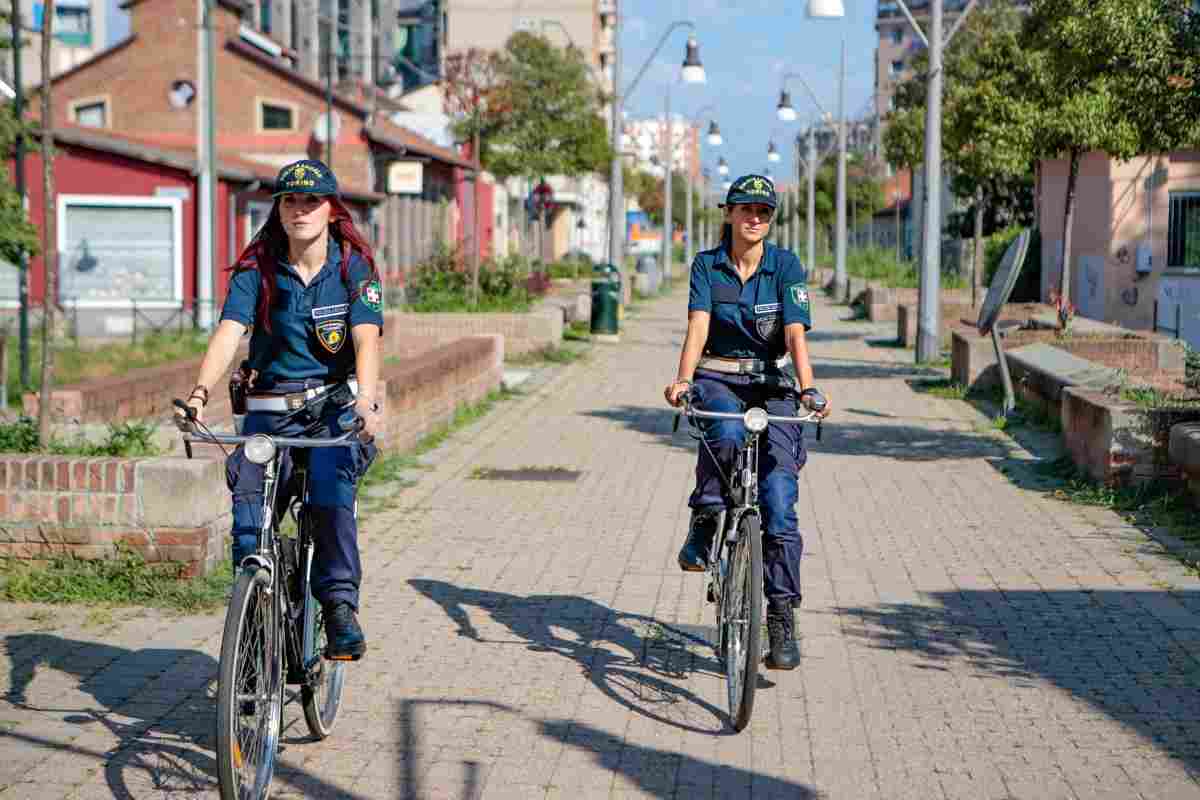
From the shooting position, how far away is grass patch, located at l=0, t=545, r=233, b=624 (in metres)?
7.64

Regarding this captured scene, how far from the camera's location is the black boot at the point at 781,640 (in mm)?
6504

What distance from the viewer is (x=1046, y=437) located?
14750 millimetres

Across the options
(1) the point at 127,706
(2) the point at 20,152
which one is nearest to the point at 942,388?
(2) the point at 20,152

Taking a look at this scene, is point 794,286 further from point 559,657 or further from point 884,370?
point 884,370

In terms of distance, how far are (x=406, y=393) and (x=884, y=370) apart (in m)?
10.6

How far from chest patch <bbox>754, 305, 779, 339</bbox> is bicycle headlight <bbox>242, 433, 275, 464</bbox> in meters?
2.17

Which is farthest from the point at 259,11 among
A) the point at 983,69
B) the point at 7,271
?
the point at 983,69

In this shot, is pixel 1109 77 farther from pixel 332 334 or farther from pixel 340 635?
pixel 340 635

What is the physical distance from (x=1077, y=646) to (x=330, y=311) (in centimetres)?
353

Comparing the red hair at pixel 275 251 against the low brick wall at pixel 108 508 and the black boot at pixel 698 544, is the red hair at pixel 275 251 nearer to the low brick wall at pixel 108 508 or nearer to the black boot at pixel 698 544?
the black boot at pixel 698 544

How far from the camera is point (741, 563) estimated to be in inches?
239


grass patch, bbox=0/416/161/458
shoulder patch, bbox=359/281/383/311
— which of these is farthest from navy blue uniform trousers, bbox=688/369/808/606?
grass patch, bbox=0/416/161/458

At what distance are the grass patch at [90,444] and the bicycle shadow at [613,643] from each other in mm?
1586

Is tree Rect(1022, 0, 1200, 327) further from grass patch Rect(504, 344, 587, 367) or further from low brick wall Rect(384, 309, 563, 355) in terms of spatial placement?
low brick wall Rect(384, 309, 563, 355)
